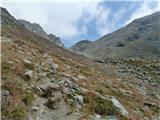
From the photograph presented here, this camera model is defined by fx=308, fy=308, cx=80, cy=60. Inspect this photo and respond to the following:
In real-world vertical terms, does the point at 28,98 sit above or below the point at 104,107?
above

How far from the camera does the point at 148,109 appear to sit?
25.1 metres

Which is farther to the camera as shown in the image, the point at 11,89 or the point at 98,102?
the point at 98,102

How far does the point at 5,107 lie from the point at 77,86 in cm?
742

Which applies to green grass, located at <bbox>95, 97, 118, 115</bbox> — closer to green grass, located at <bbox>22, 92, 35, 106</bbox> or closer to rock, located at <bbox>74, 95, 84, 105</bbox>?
rock, located at <bbox>74, 95, 84, 105</bbox>

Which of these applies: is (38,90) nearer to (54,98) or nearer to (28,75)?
(54,98)

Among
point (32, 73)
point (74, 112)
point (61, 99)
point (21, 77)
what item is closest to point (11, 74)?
point (21, 77)

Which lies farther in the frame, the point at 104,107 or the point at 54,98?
the point at 104,107

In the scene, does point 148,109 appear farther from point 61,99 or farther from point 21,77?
point 21,77

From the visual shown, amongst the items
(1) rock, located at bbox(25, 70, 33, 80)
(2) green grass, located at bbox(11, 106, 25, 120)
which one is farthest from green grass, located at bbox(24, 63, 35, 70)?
(2) green grass, located at bbox(11, 106, 25, 120)

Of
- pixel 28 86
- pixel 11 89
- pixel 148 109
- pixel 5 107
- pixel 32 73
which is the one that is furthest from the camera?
pixel 148 109

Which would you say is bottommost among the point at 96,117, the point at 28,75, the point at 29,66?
the point at 96,117

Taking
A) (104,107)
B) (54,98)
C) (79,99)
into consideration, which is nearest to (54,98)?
(54,98)

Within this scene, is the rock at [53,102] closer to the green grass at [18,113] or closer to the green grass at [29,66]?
the green grass at [18,113]

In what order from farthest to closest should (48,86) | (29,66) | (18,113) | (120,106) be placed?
(29,66) → (120,106) → (48,86) → (18,113)
